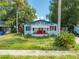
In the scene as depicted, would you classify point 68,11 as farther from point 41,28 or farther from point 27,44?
point 27,44

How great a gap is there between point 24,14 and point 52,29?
19.9 meters

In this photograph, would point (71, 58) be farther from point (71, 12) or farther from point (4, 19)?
point (4, 19)

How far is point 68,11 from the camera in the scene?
2012 inches

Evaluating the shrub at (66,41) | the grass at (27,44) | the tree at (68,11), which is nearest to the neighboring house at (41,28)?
the tree at (68,11)

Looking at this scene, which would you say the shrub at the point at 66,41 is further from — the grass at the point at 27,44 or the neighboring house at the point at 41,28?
the neighboring house at the point at 41,28

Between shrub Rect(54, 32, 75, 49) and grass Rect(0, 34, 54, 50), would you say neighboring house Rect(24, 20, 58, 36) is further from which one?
shrub Rect(54, 32, 75, 49)

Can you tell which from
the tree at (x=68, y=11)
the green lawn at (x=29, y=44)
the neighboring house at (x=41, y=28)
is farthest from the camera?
the tree at (x=68, y=11)

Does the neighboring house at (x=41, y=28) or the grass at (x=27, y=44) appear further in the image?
the neighboring house at (x=41, y=28)

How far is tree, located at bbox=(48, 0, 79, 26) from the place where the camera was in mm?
49362

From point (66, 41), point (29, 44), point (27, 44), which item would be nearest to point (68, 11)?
point (29, 44)

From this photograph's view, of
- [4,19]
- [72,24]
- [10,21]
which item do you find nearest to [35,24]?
[72,24]

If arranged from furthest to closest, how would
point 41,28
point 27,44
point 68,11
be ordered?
point 68,11
point 41,28
point 27,44

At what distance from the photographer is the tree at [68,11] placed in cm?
4936

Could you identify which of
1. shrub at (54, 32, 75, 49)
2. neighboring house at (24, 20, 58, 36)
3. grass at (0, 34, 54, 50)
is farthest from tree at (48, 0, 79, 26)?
shrub at (54, 32, 75, 49)
